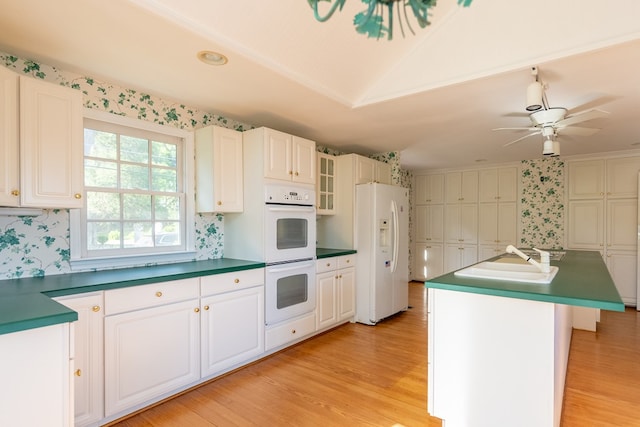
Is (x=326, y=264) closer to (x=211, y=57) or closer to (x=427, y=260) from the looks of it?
(x=211, y=57)

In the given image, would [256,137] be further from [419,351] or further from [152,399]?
[419,351]

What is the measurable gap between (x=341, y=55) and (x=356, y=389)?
2400 mm

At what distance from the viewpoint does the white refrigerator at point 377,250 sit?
396cm

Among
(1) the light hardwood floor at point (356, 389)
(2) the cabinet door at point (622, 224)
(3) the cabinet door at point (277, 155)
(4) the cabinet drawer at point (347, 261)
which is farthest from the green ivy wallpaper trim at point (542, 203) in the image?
(3) the cabinet door at point (277, 155)

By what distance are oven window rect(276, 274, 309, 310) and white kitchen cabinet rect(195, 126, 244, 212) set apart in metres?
0.80

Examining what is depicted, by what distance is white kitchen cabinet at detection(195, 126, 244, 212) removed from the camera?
2865mm

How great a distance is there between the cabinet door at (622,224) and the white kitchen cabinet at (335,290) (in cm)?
396

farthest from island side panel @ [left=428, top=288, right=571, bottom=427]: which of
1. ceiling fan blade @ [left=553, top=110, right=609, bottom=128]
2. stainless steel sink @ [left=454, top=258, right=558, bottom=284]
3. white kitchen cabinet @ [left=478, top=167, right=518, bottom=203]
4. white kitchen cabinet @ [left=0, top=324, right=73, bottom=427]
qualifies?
white kitchen cabinet @ [left=478, top=167, right=518, bottom=203]

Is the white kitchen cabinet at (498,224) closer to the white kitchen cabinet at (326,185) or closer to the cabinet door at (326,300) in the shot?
the white kitchen cabinet at (326,185)

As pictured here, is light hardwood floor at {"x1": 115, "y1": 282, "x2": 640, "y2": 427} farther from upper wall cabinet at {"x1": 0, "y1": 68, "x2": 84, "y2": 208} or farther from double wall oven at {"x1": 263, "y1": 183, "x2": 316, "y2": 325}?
upper wall cabinet at {"x1": 0, "y1": 68, "x2": 84, "y2": 208}

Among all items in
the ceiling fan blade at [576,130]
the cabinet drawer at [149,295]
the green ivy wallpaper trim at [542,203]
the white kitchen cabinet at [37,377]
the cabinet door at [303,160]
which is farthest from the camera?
the green ivy wallpaper trim at [542,203]

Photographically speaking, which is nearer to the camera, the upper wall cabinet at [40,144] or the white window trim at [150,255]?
the upper wall cabinet at [40,144]

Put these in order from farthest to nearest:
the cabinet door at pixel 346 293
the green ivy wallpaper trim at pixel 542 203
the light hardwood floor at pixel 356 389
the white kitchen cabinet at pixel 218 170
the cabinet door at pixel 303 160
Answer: the green ivy wallpaper trim at pixel 542 203 < the cabinet door at pixel 346 293 < the cabinet door at pixel 303 160 < the white kitchen cabinet at pixel 218 170 < the light hardwood floor at pixel 356 389

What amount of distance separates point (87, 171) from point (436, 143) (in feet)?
12.3
